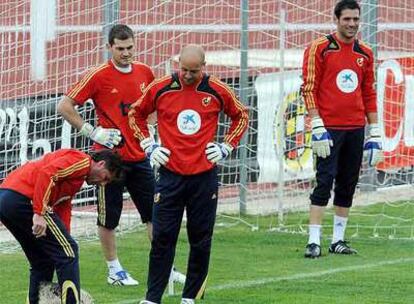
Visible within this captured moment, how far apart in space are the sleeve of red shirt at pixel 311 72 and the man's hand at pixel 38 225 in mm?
3800

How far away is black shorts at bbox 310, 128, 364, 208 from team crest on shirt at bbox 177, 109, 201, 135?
110 inches

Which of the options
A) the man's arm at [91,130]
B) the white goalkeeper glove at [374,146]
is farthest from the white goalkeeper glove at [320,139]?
the man's arm at [91,130]

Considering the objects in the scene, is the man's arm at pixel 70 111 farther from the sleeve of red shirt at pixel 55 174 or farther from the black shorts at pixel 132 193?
the sleeve of red shirt at pixel 55 174

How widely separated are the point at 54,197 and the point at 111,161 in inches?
18.1

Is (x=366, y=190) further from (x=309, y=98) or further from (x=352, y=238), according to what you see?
(x=309, y=98)

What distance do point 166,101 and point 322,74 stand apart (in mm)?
2958

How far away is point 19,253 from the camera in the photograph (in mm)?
12719

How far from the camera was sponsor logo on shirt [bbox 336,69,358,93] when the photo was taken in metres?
12.1

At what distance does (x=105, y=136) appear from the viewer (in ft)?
35.0

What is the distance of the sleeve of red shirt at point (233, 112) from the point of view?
31.4 feet

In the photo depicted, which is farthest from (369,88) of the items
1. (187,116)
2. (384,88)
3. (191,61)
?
(384,88)

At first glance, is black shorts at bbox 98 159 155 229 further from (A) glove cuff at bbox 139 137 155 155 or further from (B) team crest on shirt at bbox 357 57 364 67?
(B) team crest on shirt at bbox 357 57 364 67

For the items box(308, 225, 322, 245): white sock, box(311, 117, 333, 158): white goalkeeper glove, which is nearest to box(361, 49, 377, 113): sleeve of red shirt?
box(311, 117, 333, 158): white goalkeeper glove

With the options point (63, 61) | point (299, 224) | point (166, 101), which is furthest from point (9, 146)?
point (166, 101)
